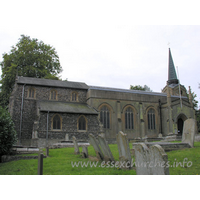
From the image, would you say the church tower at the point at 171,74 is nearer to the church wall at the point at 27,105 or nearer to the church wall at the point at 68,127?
the church wall at the point at 68,127

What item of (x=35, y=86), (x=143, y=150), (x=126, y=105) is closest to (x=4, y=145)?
(x=143, y=150)

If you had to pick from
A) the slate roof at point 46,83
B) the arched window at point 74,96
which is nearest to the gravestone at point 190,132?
the arched window at point 74,96

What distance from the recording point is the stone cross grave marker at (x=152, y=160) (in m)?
5.00

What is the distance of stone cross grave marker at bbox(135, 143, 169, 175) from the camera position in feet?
16.4

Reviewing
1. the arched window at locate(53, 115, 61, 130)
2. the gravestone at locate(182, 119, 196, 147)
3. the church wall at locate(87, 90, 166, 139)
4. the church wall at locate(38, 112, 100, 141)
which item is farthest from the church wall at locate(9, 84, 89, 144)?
the gravestone at locate(182, 119, 196, 147)

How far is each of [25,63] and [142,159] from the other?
109ft

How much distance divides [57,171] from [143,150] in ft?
11.5

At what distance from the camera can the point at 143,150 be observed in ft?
19.9

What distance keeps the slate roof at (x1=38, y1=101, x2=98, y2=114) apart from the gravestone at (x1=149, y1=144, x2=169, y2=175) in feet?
67.7

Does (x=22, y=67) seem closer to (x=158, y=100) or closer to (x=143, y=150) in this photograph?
(x=158, y=100)

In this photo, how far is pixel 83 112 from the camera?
26.3 metres

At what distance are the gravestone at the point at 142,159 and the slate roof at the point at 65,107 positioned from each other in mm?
19757

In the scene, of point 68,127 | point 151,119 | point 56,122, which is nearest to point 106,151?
point 68,127

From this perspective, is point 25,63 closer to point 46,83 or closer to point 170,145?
point 46,83
